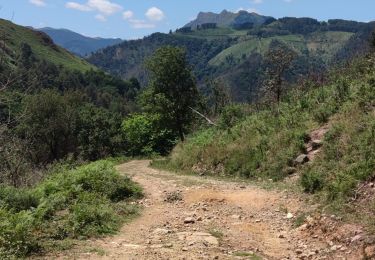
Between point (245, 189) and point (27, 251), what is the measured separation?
8231 mm

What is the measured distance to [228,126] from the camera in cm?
2753

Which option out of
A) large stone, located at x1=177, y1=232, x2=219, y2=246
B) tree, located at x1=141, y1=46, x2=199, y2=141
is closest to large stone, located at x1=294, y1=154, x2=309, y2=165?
large stone, located at x1=177, y1=232, x2=219, y2=246

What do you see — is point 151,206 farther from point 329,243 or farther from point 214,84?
point 214,84

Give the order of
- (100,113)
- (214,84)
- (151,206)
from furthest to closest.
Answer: (214,84)
(100,113)
(151,206)

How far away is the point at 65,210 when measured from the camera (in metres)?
11.4

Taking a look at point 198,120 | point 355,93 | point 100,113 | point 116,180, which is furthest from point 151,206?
point 100,113

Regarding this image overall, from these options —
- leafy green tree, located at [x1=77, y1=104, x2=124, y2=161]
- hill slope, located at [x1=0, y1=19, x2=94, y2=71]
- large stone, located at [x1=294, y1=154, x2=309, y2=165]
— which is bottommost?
leafy green tree, located at [x1=77, y1=104, x2=124, y2=161]

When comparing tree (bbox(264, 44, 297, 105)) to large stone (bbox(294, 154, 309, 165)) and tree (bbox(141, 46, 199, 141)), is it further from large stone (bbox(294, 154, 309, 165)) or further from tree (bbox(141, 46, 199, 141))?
large stone (bbox(294, 154, 309, 165))

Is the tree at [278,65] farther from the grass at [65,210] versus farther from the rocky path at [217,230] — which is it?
the grass at [65,210]

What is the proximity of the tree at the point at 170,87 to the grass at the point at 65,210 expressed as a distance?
1919 centimetres

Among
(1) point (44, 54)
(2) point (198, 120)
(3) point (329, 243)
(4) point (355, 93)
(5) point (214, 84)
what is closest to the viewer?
(3) point (329, 243)

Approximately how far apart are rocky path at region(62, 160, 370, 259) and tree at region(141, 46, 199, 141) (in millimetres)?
19690

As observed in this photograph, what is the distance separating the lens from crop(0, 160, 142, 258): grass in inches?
334

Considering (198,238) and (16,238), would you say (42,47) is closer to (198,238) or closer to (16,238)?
(198,238)
